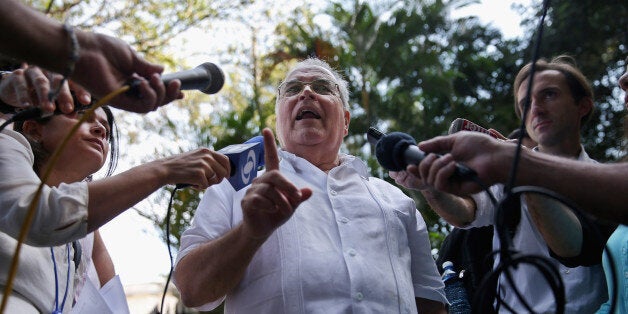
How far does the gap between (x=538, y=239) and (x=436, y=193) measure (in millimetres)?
535

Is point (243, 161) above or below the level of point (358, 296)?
above

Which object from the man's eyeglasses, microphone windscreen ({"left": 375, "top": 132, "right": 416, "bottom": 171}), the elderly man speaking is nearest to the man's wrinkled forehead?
the man's eyeglasses

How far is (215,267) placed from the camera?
248 cm

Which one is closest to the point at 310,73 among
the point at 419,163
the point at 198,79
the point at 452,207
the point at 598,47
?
the point at 452,207

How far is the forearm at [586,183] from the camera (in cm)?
201

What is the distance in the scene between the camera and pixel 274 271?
2580 millimetres

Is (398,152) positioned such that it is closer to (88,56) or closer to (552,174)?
(552,174)

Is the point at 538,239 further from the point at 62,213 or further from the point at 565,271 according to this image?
the point at 62,213

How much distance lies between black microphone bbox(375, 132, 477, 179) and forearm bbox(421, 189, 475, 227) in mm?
719

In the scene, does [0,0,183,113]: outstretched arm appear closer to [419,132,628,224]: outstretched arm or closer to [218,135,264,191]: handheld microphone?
[218,135,264,191]: handheld microphone

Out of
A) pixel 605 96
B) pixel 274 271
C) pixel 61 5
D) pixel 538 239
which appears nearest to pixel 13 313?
pixel 274 271

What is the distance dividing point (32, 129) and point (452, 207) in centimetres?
165

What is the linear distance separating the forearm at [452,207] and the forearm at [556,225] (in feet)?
0.79

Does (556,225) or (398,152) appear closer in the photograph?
(398,152)
